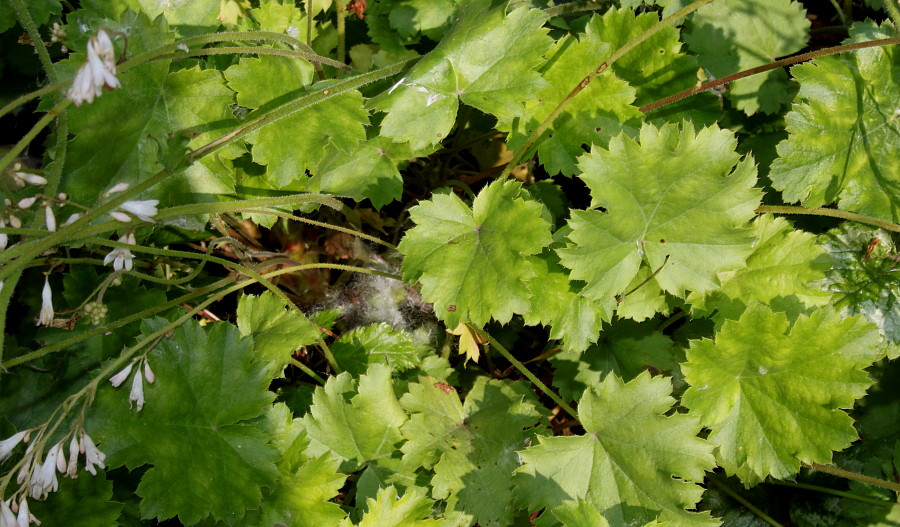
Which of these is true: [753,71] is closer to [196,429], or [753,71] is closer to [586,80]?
[586,80]

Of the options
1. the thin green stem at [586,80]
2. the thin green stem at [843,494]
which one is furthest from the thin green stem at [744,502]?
the thin green stem at [586,80]

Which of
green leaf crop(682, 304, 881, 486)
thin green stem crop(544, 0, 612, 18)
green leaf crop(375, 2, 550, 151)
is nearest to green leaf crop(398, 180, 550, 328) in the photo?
green leaf crop(375, 2, 550, 151)

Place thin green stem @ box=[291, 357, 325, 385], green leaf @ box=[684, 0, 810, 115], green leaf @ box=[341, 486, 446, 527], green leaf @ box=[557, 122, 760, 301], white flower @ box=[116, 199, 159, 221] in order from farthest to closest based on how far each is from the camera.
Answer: green leaf @ box=[684, 0, 810, 115] < thin green stem @ box=[291, 357, 325, 385] < green leaf @ box=[557, 122, 760, 301] < green leaf @ box=[341, 486, 446, 527] < white flower @ box=[116, 199, 159, 221]

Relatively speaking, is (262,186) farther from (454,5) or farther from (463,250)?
(454,5)

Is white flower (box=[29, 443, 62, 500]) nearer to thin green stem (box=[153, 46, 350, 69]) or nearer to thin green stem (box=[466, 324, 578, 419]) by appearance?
thin green stem (box=[153, 46, 350, 69])

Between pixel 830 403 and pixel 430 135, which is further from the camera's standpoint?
pixel 430 135

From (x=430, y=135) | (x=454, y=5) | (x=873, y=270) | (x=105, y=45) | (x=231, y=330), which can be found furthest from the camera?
(x=454, y=5)

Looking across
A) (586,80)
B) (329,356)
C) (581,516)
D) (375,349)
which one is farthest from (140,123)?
(581,516)

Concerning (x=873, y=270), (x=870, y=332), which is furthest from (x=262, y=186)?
(x=873, y=270)
